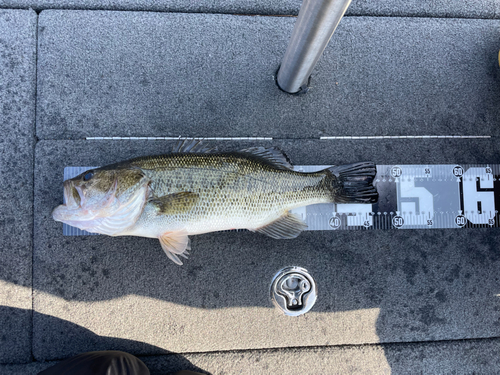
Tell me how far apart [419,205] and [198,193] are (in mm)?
1554

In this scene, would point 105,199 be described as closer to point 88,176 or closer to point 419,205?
point 88,176

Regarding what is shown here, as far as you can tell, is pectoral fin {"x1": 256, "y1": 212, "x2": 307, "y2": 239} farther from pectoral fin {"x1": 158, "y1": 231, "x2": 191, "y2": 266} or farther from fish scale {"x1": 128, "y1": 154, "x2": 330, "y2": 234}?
pectoral fin {"x1": 158, "y1": 231, "x2": 191, "y2": 266}

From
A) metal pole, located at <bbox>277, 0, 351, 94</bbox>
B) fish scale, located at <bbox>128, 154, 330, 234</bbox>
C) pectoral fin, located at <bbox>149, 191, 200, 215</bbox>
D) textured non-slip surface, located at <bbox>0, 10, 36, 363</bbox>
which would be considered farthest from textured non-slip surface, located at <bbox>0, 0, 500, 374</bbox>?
pectoral fin, located at <bbox>149, 191, 200, 215</bbox>

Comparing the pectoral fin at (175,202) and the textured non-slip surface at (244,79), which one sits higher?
the textured non-slip surface at (244,79)

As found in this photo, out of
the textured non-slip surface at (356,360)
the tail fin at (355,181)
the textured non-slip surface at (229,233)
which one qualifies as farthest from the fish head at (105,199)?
the tail fin at (355,181)

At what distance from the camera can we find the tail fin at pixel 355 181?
79.4 inches

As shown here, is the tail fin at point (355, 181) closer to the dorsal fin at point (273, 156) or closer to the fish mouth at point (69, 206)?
the dorsal fin at point (273, 156)

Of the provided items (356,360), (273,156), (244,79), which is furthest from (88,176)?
(356,360)

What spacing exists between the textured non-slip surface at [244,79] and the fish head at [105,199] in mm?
547

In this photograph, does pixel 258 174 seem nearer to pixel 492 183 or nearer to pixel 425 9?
pixel 492 183

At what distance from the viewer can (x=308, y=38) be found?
166cm

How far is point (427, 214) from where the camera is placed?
7.29 feet

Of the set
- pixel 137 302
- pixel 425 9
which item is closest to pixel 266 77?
pixel 425 9

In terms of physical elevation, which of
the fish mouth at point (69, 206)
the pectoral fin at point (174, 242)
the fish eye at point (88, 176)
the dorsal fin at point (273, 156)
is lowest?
the pectoral fin at point (174, 242)
